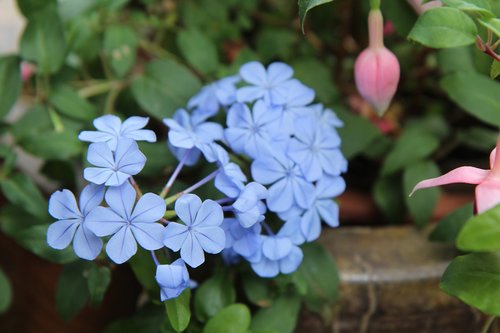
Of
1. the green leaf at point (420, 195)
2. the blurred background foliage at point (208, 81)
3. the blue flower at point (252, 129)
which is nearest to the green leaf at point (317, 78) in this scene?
the blurred background foliage at point (208, 81)

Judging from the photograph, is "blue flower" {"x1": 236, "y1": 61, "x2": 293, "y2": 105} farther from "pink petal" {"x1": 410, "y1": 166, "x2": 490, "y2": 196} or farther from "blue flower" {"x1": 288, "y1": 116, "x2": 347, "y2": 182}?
"pink petal" {"x1": 410, "y1": 166, "x2": 490, "y2": 196}

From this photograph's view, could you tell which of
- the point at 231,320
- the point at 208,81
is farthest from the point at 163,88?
the point at 231,320

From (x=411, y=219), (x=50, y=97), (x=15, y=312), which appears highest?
(x=50, y=97)

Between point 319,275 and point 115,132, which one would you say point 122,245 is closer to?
point 115,132

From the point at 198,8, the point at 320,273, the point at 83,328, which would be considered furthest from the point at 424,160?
the point at 83,328

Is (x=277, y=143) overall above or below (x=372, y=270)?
above

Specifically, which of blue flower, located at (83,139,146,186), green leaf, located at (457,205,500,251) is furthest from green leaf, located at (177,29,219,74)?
green leaf, located at (457,205,500,251)

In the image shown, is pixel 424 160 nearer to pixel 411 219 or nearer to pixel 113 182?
pixel 411 219
